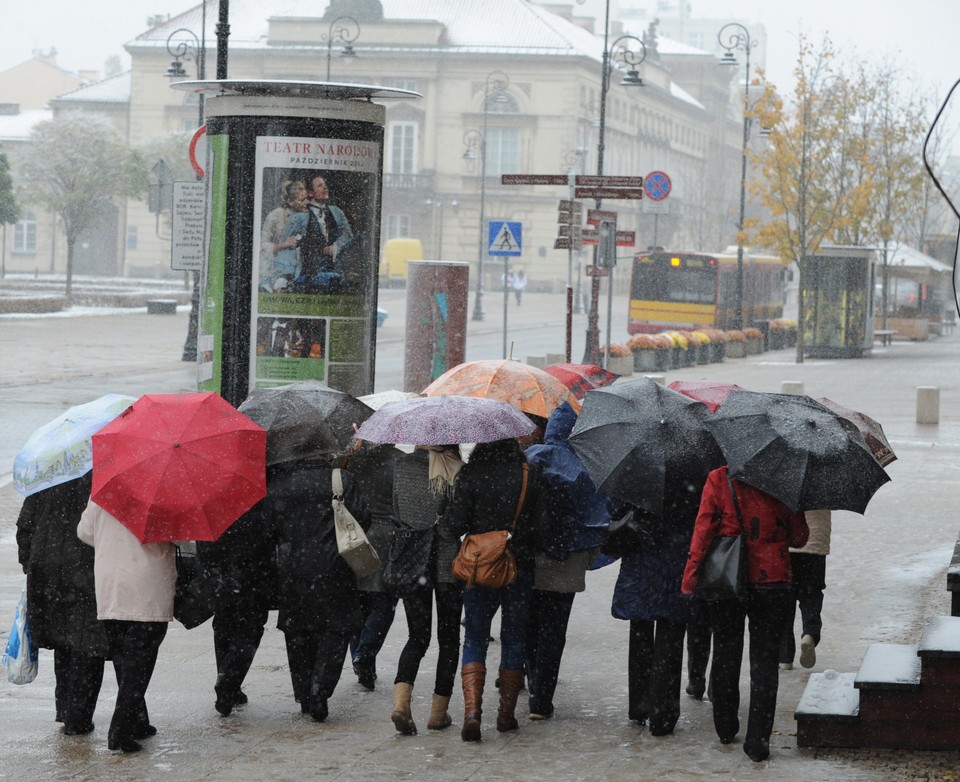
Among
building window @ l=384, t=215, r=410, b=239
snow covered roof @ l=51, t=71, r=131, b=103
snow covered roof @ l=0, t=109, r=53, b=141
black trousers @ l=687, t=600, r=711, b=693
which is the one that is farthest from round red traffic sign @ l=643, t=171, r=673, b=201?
snow covered roof @ l=51, t=71, r=131, b=103

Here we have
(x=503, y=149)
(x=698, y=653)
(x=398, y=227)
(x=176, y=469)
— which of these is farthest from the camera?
(x=398, y=227)

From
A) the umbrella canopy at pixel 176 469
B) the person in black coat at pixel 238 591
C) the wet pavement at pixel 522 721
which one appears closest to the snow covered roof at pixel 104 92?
the wet pavement at pixel 522 721

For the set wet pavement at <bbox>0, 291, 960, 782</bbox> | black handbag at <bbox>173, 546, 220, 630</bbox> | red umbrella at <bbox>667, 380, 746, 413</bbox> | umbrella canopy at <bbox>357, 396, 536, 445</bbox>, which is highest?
red umbrella at <bbox>667, 380, 746, 413</bbox>

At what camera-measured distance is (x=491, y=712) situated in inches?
289

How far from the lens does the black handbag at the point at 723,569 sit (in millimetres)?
6398

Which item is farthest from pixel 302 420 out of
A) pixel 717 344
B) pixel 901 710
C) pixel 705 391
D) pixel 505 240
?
pixel 717 344

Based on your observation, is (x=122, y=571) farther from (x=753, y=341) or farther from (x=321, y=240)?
(x=753, y=341)

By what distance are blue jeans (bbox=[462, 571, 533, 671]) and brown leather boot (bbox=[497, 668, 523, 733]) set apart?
0.03 m

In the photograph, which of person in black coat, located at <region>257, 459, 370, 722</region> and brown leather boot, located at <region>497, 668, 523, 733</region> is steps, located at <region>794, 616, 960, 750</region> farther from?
person in black coat, located at <region>257, 459, 370, 722</region>

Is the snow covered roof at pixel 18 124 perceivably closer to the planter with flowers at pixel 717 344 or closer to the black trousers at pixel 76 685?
the planter with flowers at pixel 717 344

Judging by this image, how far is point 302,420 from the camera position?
696 centimetres

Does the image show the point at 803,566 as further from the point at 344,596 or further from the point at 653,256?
the point at 653,256

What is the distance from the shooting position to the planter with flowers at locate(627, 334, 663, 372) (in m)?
33.5

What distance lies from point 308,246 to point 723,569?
4.78m
